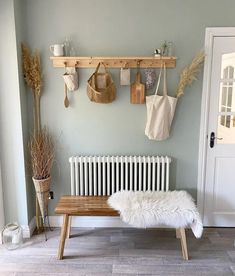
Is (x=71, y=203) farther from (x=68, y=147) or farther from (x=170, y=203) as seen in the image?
(x=170, y=203)

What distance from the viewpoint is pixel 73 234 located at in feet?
9.36

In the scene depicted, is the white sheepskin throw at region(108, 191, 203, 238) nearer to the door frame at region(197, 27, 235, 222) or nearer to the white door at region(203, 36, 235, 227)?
the door frame at region(197, 27, 235, 222)

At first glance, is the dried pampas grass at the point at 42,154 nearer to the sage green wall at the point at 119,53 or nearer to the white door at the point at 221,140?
the sage green wall at the point at 119,53

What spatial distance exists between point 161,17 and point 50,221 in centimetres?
238

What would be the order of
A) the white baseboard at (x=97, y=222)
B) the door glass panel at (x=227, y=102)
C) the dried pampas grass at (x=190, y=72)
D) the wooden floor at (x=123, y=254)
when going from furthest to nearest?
1. the white baseboard at (x=97, y=222)
2. the door glass panel at (x=227, y=102)
3. the dried pampas grass at (x=190, y=72)
4. the wooden floor at (x=123, y=254)

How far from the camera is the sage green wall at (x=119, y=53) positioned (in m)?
2.62

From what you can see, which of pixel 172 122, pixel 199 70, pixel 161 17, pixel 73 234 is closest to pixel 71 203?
pixel 73 234

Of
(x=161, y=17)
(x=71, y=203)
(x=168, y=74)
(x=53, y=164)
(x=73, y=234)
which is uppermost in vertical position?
(x=161, y=17)

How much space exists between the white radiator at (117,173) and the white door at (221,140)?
1.68 feet

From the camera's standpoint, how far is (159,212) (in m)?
2.37

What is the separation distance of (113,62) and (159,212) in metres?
1.45

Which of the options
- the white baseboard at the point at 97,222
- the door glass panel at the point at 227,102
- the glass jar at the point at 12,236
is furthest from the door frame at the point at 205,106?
the glass jar at the point at 12,236

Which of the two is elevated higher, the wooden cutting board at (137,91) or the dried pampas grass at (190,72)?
the dried pampas grass at (190,72)

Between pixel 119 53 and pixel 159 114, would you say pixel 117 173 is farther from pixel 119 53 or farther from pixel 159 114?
pixel 119 53
